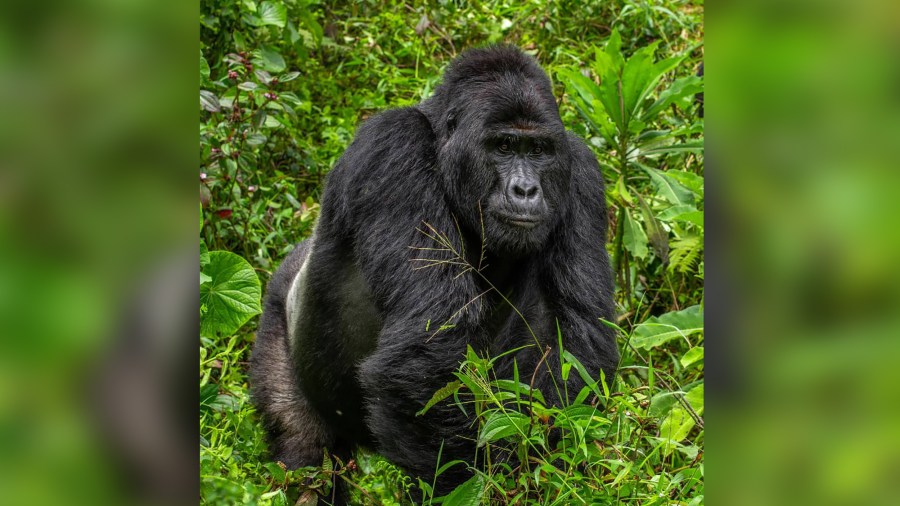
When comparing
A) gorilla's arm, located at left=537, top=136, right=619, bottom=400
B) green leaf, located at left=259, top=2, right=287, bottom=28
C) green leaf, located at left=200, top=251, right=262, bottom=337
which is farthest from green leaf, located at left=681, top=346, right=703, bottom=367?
green leaf, located at left=259, top=2, right=287, bottom=28

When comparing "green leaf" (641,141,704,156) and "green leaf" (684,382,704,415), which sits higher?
"green leaf" (641,141,704,156)

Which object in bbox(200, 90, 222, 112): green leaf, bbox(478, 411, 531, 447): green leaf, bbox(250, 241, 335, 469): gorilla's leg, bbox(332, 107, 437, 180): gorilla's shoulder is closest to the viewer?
bbox(478, 411, 531, 447): green leaf

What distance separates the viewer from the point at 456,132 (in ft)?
11.6

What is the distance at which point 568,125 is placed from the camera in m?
5.23

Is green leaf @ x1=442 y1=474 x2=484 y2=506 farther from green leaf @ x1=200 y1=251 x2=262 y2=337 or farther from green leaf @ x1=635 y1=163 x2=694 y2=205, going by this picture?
green leaf @ x1=635 y1=163 x2=694 y2=205

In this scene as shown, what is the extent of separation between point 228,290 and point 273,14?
217 cm

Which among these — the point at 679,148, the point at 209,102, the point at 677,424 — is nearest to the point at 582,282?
the point at 677,424

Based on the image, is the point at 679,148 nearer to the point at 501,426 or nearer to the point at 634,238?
the point at 634,238

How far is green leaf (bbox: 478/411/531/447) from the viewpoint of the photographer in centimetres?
241

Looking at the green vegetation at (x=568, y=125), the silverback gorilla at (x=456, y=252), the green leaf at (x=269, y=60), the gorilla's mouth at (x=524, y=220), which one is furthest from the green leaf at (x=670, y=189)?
the green leaf at (x=269, y=60)

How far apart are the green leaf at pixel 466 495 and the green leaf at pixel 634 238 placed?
2.15 metres
